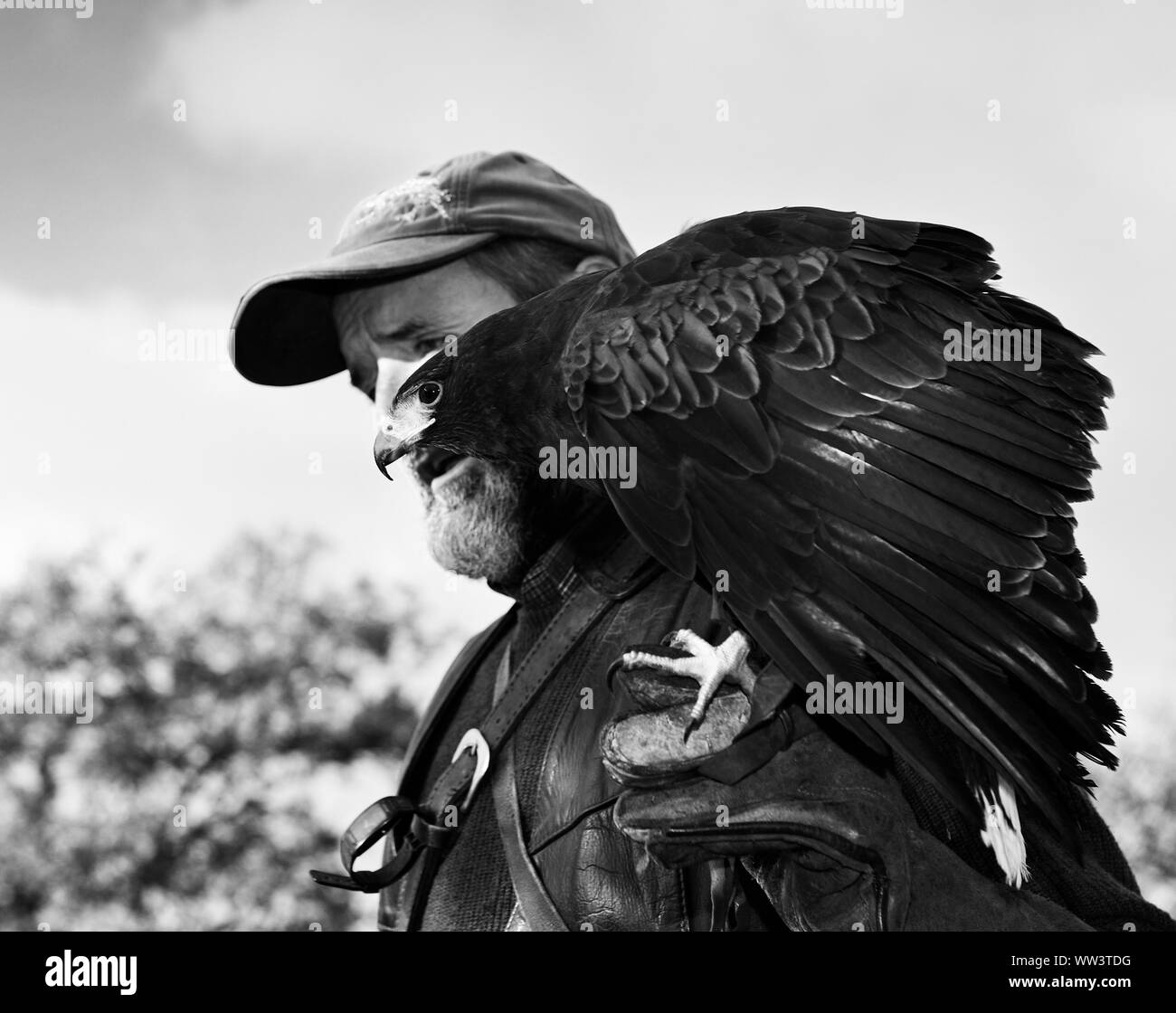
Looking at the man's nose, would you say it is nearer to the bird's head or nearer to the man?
the man

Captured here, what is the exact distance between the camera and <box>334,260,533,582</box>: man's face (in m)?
3.56

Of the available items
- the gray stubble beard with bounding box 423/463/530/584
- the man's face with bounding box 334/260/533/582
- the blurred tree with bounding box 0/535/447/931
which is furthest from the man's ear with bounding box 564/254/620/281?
the blurred tree with bounding box 0/535/447/931

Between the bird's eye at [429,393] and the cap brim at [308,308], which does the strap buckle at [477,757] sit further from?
the cap brim at [308,308]

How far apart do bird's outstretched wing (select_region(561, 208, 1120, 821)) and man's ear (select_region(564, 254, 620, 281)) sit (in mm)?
963

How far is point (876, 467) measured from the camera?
258 cm

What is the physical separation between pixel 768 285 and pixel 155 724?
10.2 m

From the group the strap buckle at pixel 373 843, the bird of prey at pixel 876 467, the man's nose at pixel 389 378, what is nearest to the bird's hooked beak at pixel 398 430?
the man's nose at pixel 389 378

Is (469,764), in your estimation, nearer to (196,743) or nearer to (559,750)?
(559,750)

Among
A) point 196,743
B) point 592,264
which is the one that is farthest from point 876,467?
point 196,743

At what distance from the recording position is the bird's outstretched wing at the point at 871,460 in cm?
247

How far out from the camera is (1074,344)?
2.82 m

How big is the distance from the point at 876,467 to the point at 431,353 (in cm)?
166
